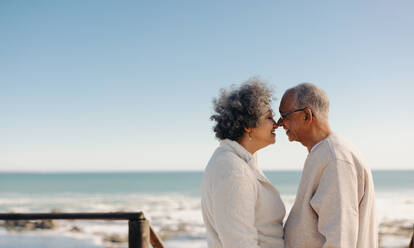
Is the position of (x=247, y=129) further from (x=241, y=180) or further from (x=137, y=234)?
(x=137, y=234)

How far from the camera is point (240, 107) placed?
1894 millimetres

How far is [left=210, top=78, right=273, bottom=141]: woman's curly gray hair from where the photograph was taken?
74.9 inches

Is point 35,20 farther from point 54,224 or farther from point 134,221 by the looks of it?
point 134,221

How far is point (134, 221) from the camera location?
102 inches

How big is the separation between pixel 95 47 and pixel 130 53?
1.88m

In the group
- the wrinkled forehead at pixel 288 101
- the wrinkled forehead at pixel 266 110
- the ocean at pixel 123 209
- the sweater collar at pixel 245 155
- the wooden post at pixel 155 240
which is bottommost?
the ocean at pixel 123 209

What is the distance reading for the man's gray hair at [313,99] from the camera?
1984 millimetres

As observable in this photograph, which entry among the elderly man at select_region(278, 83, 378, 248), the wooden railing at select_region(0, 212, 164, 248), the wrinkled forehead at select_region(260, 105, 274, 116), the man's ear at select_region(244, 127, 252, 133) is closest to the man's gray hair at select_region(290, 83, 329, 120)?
the elderly man at select_region(278, 83, 378, 248)

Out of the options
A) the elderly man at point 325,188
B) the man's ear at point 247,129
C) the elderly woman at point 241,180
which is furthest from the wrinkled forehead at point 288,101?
the man's ear at point 247,129

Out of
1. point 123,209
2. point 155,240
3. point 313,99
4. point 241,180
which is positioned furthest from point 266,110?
point 123,209

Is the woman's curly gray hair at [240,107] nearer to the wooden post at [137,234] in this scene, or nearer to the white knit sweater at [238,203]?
the white knit sweater at [238,203]

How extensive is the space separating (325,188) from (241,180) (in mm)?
383

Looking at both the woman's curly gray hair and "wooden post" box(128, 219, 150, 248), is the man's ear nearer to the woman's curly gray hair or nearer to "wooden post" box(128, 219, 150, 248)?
the woman's curly gray hair

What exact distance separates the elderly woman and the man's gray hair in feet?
0.52
